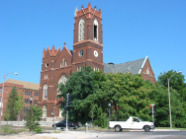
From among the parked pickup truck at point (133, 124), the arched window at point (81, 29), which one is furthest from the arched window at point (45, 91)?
the parked pickup truck at point (133, 124)

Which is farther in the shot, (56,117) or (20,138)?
(56,117)

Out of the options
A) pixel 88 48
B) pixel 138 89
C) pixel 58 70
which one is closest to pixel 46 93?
pixel 58 70

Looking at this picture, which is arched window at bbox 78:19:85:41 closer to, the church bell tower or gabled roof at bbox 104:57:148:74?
the church bell tower

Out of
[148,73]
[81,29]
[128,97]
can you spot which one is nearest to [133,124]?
[128,97]

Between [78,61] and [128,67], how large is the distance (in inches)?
594

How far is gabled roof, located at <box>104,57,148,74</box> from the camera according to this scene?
6122 cm

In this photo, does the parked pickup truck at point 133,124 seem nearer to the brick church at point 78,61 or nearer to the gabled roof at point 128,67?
the brick church at point 78,61

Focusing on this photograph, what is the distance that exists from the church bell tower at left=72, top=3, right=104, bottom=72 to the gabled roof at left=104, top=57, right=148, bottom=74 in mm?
7828

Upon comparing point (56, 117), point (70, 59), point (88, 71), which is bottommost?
point (56, 117)

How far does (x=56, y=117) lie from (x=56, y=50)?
18.2 metres

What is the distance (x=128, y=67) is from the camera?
210 ft

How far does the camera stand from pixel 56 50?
65250 mm

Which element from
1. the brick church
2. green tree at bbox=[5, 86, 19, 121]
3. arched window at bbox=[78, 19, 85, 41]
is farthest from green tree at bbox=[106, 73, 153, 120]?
green tree at bbox=[5, 86, 19, 121]

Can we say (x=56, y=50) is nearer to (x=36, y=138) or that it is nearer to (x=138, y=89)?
(x=138, y=89)
